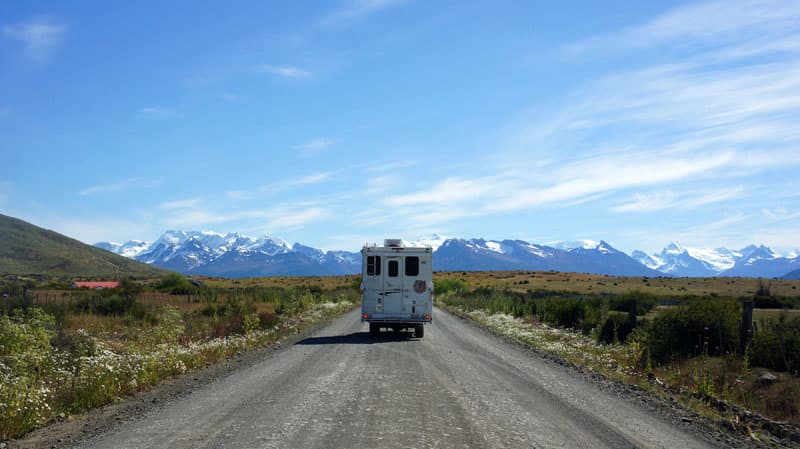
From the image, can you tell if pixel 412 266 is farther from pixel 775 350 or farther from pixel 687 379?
pixel 775 350

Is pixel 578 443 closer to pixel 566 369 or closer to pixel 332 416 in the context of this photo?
pixel 332 416

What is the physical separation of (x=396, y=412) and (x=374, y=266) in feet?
45.7

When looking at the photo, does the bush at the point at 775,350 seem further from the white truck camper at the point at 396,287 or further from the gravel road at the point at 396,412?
the white truck camper at the point at 396,287

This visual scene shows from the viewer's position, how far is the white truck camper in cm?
2305

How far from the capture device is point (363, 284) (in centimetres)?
2336

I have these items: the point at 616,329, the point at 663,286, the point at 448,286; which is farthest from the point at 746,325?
the point at 663,286

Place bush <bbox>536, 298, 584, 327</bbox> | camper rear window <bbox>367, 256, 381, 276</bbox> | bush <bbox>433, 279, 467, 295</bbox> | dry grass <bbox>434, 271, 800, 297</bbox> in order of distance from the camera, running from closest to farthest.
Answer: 1. camper rear window <bbox>367, 256, 381, 276</bbox>
2. bush <bbox>536, 298, 584, 327</bbox>
3. dry grass <bbox>434, 271, 800, 297</bbox>
4. bush <bbox>433, 279, 467, 295</bbox>

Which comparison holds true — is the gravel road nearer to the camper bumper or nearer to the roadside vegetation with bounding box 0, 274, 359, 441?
the roadside vegetation with bounding box 0, 274, 359, 441

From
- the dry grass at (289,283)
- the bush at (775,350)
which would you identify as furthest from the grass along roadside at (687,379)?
the dry grass at (289,283)

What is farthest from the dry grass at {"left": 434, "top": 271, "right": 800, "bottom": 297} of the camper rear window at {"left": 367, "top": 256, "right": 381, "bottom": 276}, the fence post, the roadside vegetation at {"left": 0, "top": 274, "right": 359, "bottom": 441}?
the fence post

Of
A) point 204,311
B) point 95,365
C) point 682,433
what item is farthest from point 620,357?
point 204,311

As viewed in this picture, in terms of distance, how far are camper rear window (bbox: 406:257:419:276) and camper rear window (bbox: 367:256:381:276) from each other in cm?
108

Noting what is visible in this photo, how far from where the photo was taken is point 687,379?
44.6ft

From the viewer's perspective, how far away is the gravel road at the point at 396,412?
25.4 ft
